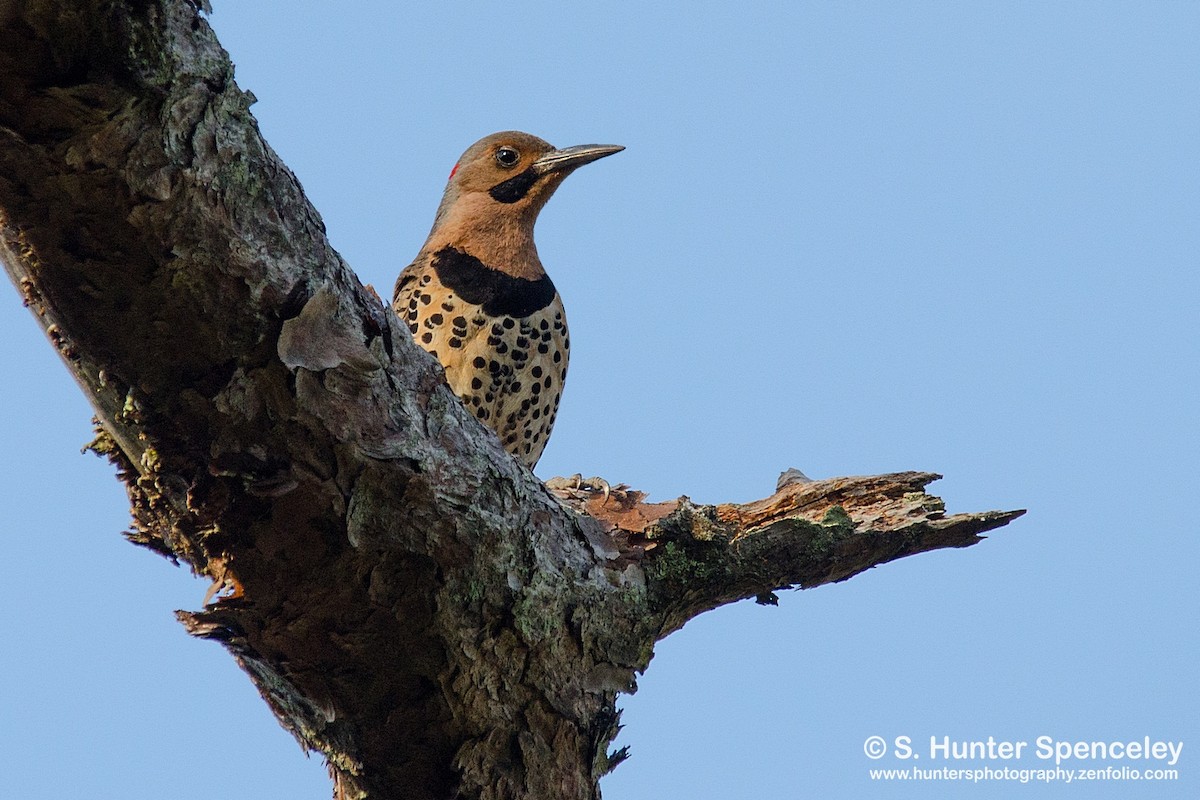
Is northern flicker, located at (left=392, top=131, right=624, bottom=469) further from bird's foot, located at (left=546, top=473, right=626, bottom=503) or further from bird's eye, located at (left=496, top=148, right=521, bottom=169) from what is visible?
bird's foot, located at (left=546, top=473, right=626, bottom=503)

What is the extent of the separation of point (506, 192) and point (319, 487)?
10.9 ft

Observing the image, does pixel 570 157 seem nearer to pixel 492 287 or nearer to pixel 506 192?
pixel 506 192

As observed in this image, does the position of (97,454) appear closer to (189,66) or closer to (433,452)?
(433,452)

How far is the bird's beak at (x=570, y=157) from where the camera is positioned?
6.48m

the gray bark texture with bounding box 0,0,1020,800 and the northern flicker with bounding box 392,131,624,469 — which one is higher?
the northern flicker with bounding box 392,131,624,469

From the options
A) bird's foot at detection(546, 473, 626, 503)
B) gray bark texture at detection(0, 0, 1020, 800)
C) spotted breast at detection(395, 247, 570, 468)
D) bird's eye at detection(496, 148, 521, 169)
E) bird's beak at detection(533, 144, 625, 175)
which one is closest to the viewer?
gray bark texture at detection(0, 0, 1020, 800)

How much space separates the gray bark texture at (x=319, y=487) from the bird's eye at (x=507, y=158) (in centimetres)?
232

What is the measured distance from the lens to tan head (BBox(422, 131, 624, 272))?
6492mm

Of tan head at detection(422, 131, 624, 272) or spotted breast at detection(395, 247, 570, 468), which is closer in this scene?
spotted breast at detection(395, 247, 570, 468)

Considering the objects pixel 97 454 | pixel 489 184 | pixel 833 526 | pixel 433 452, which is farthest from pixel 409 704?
pixel 489 184

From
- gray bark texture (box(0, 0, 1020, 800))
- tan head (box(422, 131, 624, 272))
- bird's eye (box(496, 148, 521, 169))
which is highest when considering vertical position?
bird's eye (box(496, 148, 521, 169))

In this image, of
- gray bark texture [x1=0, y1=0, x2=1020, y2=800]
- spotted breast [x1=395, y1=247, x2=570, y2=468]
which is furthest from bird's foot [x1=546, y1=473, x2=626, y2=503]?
spotted breast [x1=395, y1=247, x2=570, y2=468]

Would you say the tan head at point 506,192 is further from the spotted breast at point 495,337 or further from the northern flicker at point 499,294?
the spotted breast at point 495,337

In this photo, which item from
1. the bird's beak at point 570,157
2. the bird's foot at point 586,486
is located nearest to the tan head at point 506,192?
the bird's beak at point 570,157
